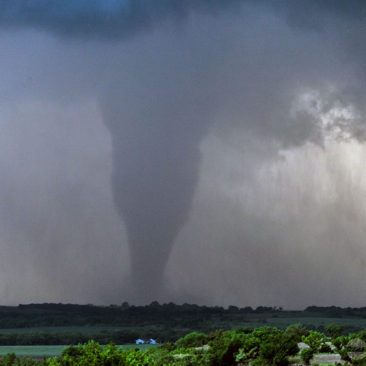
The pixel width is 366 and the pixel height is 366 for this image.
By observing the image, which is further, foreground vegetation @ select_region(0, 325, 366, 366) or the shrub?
the shrub

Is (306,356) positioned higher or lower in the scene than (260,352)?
lower

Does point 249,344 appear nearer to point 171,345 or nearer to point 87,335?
point 171,345

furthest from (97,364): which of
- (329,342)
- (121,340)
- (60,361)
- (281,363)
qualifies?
(121,340)

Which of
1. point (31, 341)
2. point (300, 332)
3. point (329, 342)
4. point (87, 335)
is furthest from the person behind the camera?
point (87, 335)

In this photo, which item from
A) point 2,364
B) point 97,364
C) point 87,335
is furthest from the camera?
point 87,335

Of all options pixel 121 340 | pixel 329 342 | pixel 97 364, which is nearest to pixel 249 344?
pixel 329 342

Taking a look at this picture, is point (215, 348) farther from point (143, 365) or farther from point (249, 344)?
point (143, 365)

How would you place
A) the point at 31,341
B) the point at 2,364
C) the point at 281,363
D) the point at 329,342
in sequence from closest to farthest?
the point at 2,364 < the point at 281,363 < the point at 329,342 < the point at 31,341

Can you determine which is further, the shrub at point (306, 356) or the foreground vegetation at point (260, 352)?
the shrub at point (306, 356)

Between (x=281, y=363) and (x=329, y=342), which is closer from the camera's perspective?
(x=281, y=363)
